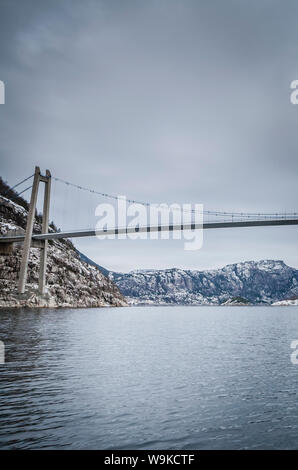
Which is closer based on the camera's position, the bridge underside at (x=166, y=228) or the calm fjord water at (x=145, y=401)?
the calm fjord water at (x=145, y=401)

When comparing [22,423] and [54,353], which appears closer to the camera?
[22,423]

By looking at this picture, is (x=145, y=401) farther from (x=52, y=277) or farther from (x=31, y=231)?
(x=52, y=277)

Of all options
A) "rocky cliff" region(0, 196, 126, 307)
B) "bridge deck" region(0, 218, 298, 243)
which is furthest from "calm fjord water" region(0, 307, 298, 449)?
"rocky cliff" region(0, 196, 126, 307)

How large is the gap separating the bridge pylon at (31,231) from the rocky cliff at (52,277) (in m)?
3.58

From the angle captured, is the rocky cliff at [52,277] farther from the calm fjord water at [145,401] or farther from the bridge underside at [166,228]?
the calm fjord water at [145,401]

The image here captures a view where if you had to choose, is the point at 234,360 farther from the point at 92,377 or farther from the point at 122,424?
the point at 122,424

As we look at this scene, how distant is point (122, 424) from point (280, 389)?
21.4 feet

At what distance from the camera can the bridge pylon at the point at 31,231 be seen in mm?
64000

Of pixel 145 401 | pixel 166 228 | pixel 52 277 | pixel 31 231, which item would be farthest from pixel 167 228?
pixel 145 401

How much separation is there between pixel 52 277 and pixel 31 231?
18596mm

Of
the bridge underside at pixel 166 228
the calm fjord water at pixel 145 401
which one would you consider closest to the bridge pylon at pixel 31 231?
the bridge underside at pixel 166 228

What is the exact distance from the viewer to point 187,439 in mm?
7594

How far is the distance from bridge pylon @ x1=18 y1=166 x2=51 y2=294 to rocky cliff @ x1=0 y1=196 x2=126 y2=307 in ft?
11.7
